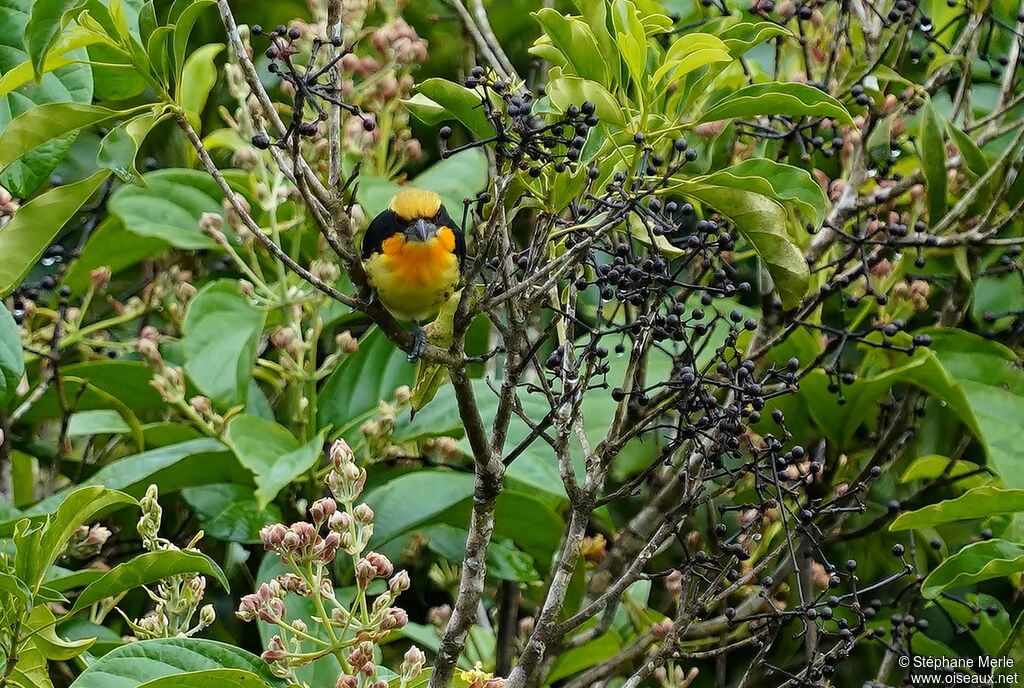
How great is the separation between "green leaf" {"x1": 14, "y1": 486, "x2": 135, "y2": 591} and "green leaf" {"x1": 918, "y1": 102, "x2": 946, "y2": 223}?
1.77m

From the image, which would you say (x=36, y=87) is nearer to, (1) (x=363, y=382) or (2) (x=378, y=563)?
(1) (x=363, y=382)

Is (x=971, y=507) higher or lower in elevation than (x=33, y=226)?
lower

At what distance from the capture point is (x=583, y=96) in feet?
6.06

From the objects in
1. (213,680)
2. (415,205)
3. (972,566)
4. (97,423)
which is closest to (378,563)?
(213,680)

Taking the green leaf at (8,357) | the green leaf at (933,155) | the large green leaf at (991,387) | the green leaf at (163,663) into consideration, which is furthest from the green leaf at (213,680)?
the green leaf at (933,155)

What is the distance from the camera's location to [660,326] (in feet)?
6.15

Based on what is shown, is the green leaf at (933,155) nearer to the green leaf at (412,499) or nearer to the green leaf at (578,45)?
the green leaf at (578,45)

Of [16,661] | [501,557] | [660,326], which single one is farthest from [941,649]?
[16,661]

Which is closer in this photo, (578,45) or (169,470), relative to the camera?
(578,45)

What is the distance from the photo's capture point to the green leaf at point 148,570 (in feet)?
6.41

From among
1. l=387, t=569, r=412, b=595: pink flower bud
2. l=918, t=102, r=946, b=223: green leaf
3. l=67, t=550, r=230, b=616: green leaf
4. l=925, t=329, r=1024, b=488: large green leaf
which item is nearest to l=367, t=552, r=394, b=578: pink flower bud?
l=387, t=569, r=412, b=595: pink flower bud

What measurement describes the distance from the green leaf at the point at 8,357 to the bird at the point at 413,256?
686 millimetres

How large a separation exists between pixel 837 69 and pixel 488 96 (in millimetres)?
1749

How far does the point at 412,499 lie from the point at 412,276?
0.47 m
